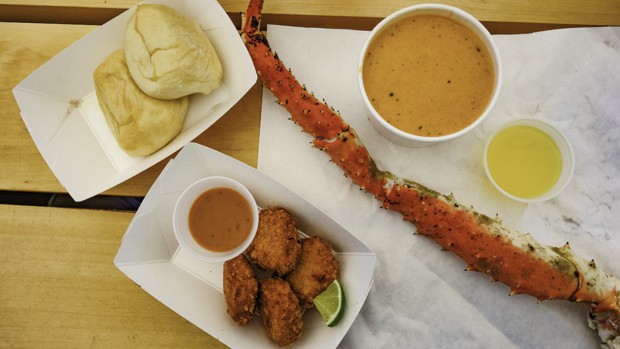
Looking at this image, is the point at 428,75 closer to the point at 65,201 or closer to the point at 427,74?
the point at 427,74

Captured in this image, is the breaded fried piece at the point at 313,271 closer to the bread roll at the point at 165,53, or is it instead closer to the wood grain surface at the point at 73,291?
the wood grain surface at the point at 73,291

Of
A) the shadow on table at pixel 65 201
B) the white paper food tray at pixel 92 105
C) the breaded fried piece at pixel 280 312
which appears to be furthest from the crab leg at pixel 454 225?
the shadow on table at pixel 65 201

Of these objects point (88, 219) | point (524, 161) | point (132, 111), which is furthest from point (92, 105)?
point (524, 161)

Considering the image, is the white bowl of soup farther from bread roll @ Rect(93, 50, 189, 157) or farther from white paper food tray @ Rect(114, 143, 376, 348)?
bread roll @ Rect(93, 50, 189, 157)

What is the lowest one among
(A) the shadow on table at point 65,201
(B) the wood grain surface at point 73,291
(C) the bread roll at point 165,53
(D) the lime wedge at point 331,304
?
(B) the wood grain surface at point 73,291

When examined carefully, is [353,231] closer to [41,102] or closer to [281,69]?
[281,69]

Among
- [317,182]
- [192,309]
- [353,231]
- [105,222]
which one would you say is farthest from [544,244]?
[105,222]
